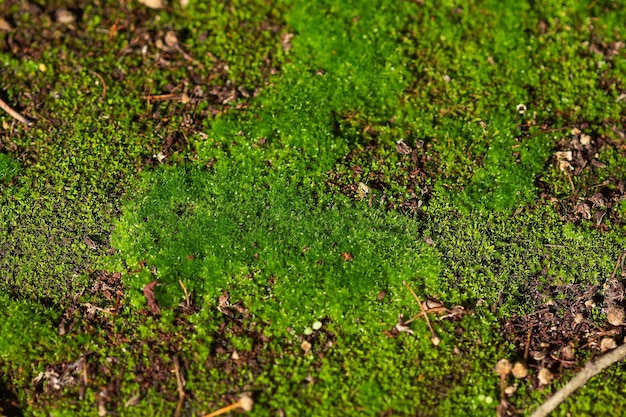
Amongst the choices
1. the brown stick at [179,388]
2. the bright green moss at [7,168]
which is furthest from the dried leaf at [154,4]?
the brown stick at [179,388]

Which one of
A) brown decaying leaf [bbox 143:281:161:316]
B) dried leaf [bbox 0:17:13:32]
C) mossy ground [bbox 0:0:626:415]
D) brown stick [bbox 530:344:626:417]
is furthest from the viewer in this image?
dried leaf [bbox 0:17:13:32]

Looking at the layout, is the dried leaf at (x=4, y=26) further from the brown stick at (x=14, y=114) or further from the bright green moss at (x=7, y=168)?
the bright green moss at (x=7, y=168)

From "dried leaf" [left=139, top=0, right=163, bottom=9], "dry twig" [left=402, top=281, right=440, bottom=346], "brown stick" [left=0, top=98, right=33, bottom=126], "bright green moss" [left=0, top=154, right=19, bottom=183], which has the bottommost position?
"bright green moss" [left=0, top=154, right=19, bottom=183]

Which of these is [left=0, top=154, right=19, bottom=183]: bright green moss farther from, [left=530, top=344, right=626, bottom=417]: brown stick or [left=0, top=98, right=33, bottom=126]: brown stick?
[left=530, top=344, right=626, bottom=417]: brown stick

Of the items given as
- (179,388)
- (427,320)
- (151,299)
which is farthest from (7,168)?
(427,320)

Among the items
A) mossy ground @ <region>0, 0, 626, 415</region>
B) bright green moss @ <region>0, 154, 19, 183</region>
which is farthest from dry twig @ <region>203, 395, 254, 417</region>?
bright green moss @ <region>0, 154, 19, 183</region>
